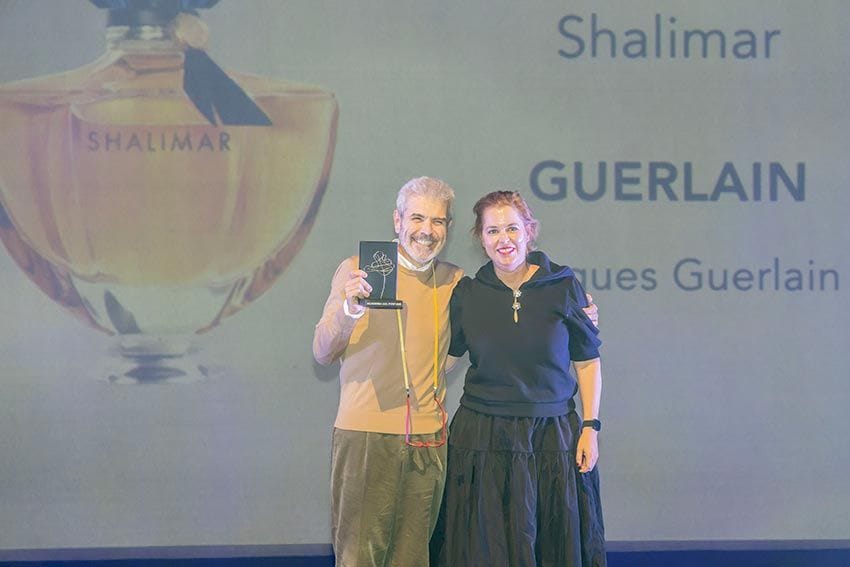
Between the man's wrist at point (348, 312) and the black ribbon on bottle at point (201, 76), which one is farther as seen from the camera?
the black ribbon on bottle at point (201, 76)

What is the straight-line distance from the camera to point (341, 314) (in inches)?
83.0

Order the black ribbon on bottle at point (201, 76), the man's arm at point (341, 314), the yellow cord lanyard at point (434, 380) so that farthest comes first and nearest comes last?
1. the black ribbon on bottle at point (201, 76)
2. the yellow cord lanyard at point (434, 380)
3. the man's arm at point (341, 314)

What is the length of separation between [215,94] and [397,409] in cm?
157

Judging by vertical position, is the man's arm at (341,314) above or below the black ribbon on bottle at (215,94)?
below

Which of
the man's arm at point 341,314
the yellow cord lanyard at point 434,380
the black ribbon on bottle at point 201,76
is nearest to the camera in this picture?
the man's arm at point 341,314

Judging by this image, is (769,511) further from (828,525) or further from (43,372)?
(43,372)

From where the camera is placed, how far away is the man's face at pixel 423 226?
7.09 feet

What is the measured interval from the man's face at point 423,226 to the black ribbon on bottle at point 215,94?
48.7 inches

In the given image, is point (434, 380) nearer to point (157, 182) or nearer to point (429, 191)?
point (429, 191)

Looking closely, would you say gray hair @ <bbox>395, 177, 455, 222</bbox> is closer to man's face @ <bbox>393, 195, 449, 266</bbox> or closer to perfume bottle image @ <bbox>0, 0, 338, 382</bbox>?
man's face @ <bbox>393, 195, 449, 266</bbox>

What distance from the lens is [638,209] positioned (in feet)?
10.7

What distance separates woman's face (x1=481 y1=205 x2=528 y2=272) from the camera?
2.18 metres

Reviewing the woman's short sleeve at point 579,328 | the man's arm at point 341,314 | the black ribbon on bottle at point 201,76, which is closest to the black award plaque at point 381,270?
the man's arm at point 341,314

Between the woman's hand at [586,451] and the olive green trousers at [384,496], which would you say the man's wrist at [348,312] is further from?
the woman's hand at [586,451]
